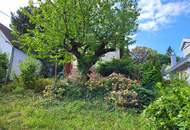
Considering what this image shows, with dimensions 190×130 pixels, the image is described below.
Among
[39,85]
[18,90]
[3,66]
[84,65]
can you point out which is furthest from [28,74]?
[3,66]

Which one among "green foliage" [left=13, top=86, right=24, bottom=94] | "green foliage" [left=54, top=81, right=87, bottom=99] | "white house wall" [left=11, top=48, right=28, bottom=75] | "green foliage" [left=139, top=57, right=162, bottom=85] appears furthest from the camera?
"white house wall" [left=11, top=48, right=28, bottom=75]

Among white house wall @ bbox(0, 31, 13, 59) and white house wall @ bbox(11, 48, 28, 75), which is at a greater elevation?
white house wall @ bbox(0, 31, 13, 59)

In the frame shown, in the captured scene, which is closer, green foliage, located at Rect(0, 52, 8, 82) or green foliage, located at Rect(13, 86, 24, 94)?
green foliage, located at Rect(13, 86, 24, 94)

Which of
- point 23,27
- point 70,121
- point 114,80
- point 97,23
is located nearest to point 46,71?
point 23,27

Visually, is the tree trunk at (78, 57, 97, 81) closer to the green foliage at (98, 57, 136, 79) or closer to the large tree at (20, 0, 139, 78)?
the large tree at (20, 0, 139, 78)

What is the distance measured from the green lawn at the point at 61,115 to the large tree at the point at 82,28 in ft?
12.9

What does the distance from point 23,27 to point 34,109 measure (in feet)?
73.5

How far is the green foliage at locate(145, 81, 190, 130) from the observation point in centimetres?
641

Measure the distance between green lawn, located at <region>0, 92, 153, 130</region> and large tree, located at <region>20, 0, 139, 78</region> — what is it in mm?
3920

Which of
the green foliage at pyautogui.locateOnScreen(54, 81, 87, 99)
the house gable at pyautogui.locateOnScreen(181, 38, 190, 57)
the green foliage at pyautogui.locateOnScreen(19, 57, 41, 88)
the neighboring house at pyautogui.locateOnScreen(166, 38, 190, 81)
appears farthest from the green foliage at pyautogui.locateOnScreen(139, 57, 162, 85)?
the house gable at pyautogui.locateOnScreen(181, 38, 190, 57)

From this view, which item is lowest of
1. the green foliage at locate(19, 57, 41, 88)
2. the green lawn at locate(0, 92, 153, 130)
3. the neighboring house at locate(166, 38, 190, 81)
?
the green lawn at locate(0, 92, 153, 130)

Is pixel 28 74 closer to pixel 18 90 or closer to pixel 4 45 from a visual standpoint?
pixel 18 90

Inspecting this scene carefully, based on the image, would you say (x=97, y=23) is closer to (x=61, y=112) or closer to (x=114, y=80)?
(x=114, y=80)

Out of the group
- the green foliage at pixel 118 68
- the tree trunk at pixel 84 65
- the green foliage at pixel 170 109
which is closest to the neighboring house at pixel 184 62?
the green foliage at pixel 118 68
